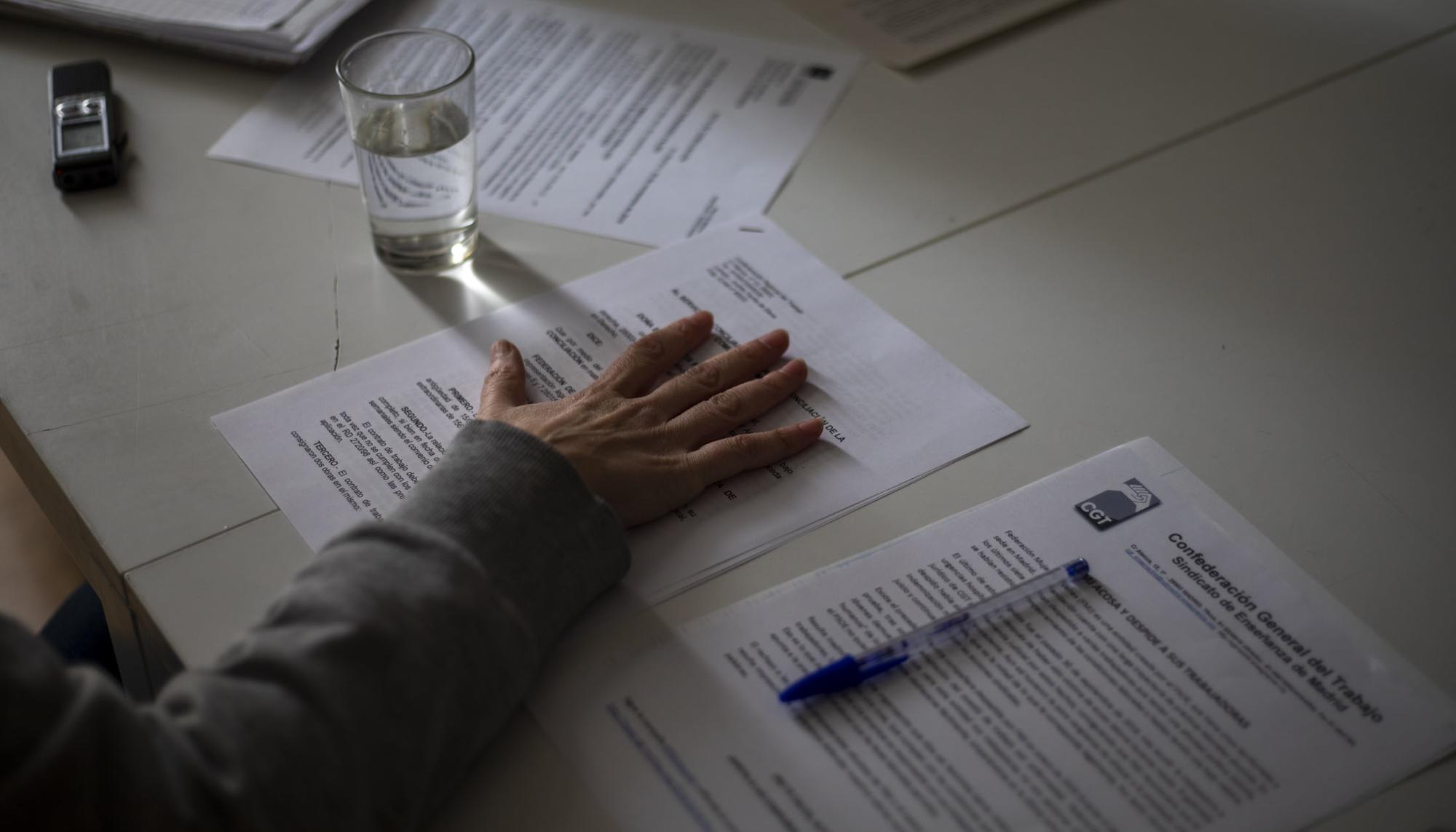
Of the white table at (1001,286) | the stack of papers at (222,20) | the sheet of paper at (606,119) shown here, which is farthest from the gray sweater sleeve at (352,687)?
the stack of papers at (222,20)

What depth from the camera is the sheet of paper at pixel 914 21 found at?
1.18 metres

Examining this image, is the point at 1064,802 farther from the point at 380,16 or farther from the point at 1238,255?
the point at 380,16

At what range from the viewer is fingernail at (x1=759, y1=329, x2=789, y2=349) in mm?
841

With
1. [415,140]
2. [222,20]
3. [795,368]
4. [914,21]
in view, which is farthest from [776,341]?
[222,20]

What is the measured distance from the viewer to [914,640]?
26.0 inches

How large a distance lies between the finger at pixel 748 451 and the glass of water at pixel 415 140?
305 mm

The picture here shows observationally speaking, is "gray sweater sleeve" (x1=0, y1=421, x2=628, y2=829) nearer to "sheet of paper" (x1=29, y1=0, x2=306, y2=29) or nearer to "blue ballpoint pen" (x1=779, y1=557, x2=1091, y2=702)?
"blue ballpoint pen" (x1=779, y1=557, x2=1091, y2=702)

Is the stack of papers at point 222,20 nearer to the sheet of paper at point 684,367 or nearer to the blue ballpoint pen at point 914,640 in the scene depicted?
the sheet of paper at point 684,367

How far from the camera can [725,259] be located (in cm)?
95

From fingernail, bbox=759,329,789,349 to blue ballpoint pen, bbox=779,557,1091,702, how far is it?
0.25m

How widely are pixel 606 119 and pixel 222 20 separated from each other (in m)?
0.37

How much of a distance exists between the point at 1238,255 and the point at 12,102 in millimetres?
1056

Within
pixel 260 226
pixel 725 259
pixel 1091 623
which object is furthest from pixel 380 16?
pixel 1091 623

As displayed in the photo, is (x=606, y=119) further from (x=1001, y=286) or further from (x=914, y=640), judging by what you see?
(x=914, y=640)
